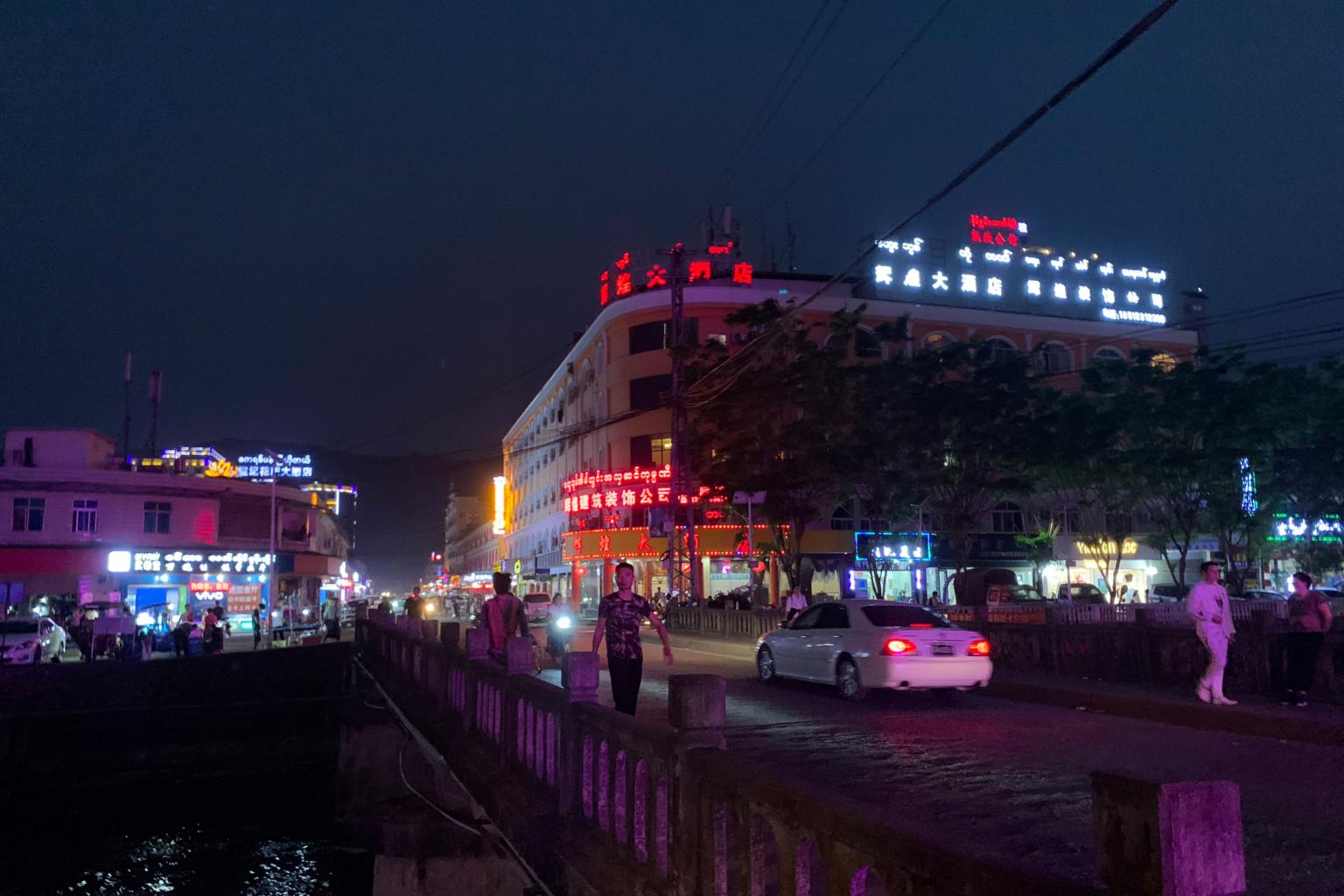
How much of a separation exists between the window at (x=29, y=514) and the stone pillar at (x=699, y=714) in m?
46.4

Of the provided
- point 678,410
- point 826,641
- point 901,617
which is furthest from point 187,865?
point 678,410

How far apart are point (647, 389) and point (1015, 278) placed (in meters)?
23.4

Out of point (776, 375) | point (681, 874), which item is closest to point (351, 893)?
point (681, 874)

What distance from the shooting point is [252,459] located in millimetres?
71312

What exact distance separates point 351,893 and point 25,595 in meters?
33.7

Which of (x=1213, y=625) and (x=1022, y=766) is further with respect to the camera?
(x=1213, y=625)

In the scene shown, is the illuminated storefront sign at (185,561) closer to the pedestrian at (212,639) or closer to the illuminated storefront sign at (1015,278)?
the pedestrian at (212,639)

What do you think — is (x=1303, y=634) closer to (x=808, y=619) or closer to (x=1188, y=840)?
(x=808, y=619)

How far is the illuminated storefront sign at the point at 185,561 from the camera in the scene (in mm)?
43688

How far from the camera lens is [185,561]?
4553cm

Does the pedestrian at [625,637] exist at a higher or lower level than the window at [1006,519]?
lower

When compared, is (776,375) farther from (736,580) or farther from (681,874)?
(681,874)

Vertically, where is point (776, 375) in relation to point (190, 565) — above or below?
above


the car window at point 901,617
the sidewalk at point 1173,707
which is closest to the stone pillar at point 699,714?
the sidewalk at point 1173,707
